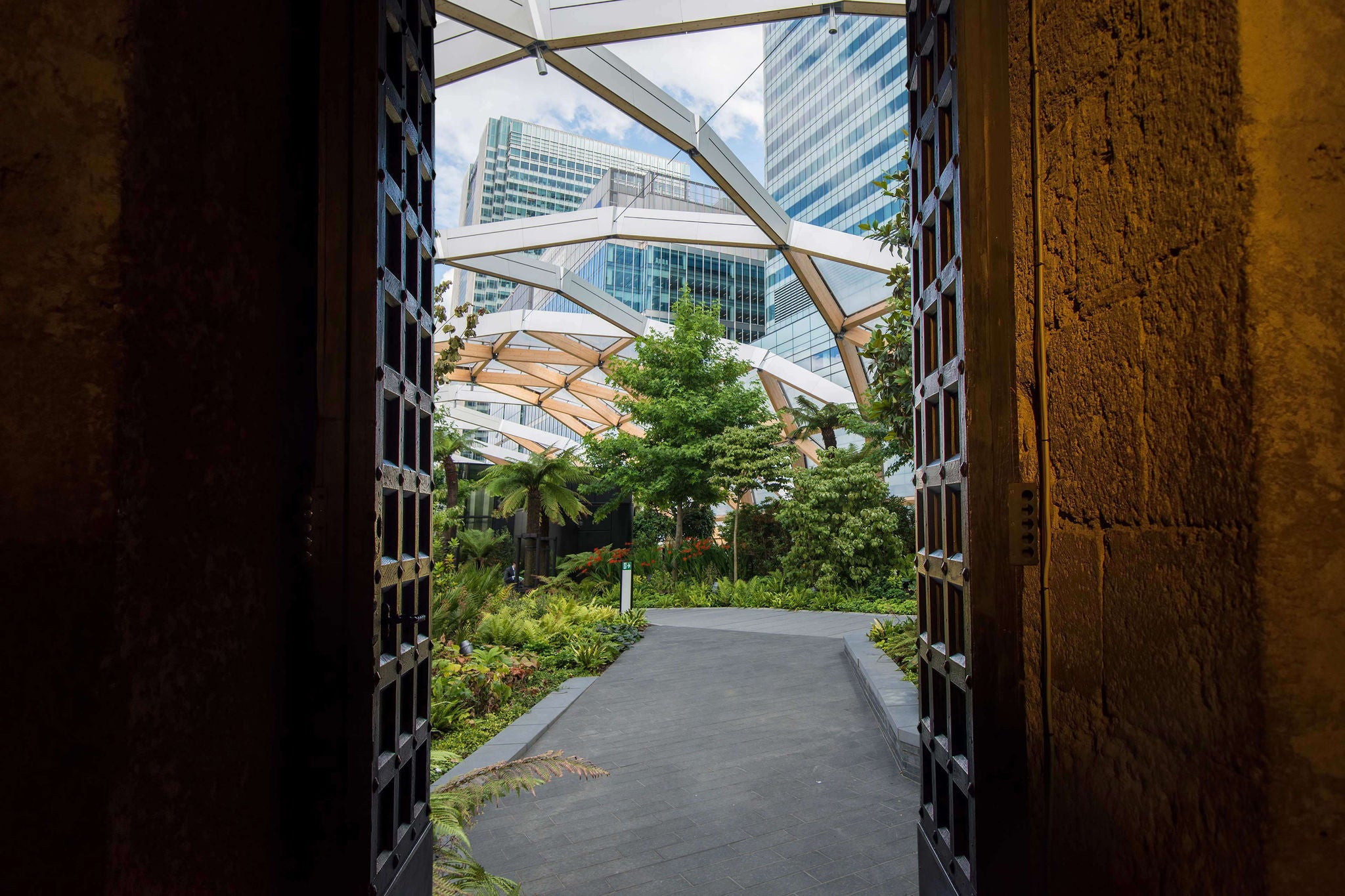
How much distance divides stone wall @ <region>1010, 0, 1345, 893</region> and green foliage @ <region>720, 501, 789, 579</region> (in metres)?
12.6

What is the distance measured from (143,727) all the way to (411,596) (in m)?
1.07

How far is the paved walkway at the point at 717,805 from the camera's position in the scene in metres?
3.06

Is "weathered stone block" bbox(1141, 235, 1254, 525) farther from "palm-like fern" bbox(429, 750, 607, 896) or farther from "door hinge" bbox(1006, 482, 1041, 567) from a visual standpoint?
"palm-like fern" bbox(429, 750, 607, 896)

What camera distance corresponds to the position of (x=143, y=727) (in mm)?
1271

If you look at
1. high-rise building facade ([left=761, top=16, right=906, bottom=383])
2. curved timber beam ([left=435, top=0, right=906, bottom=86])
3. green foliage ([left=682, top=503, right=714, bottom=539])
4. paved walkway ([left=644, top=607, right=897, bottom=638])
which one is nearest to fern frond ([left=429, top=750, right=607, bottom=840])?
paved walkway ([left=644, top=607, right=897, bottom=638])

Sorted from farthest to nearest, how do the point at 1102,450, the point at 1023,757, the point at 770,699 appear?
1. the point at 770,699
2. the point at 1023,757
3. the point at 1102,450

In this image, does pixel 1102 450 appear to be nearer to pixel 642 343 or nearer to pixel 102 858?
pixel 102 858

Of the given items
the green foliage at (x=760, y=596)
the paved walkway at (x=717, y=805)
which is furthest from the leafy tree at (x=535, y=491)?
the paved walkway at (x=717, y=805)

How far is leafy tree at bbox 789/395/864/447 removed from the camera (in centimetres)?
1528

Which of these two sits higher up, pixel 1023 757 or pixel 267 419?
pixel 267 419

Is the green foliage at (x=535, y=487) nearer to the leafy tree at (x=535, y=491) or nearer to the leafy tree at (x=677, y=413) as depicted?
the leafy tree at (x=535, y=491)

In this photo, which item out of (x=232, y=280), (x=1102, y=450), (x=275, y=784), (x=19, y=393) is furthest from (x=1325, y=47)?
(x=275, y=784)

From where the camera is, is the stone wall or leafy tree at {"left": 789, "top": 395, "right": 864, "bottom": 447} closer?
the stone wall

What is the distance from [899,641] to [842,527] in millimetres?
5586
